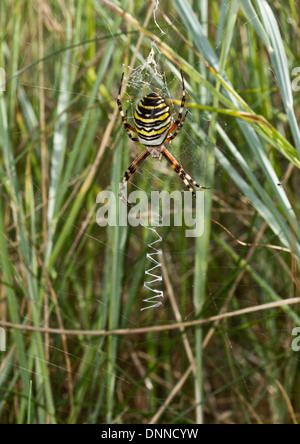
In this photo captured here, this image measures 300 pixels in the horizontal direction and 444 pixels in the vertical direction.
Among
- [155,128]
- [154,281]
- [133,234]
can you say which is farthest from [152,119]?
[154,281]

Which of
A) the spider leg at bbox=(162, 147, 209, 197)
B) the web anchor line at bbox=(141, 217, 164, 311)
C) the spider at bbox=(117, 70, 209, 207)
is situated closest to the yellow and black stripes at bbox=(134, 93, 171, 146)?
the spider at bbox=(117, 70, 209, 207)

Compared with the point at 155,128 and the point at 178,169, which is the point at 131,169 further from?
the point at 155,128

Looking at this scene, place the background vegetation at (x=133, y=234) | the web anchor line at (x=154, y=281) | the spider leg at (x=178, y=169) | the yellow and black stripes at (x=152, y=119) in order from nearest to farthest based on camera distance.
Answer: the yellow and black stripes at (x=152, y=119) < the background vegetation at (x=133, y=234) < the spider leg at (x=178, y=169) < the web anchor line at (x=154, y=281)

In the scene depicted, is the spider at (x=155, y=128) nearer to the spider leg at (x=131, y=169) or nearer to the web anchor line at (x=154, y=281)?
the spider leg at (x=131, y=169)

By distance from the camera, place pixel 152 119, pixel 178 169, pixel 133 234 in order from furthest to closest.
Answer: pixel 133 234 < pixel 178 169 < pixel 152 119

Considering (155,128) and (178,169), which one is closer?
(155,128)

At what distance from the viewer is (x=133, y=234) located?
4.82 ft

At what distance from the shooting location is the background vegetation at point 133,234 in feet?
3.87

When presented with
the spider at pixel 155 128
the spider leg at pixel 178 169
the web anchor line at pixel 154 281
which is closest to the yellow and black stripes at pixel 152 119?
the spider at pixel 155 128

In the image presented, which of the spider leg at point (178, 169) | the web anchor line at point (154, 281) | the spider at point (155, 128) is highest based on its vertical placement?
the spider at point (155, 128)

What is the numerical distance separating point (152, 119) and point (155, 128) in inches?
1.6

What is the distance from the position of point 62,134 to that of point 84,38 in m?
0.32

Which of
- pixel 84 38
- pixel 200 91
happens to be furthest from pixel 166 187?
pixel 84 38
